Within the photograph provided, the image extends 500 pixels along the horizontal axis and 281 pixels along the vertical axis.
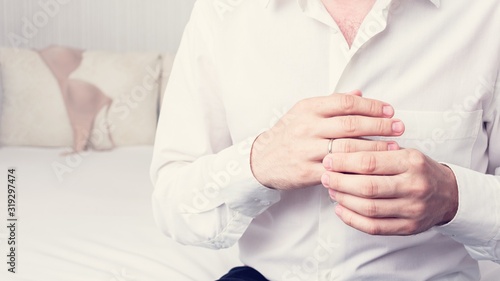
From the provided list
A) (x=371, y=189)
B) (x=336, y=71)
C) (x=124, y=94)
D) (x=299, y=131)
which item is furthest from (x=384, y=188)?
(x=124, y=94)

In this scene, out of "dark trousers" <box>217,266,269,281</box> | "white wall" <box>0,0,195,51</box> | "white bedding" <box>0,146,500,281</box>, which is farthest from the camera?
"white wall" <box>0,0,195,51</box>

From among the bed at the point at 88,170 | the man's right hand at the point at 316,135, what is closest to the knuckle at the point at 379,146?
the man's right hand at the point at 316,135

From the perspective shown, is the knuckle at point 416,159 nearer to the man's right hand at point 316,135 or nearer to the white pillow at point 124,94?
the man's right hand at point 316,135

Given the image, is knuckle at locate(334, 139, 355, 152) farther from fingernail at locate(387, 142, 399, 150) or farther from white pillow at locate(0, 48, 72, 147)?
white pillow at locate(0, 48, 72, 147)

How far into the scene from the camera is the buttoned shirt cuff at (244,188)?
89 cm

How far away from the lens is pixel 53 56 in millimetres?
2621

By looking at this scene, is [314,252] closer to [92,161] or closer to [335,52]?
[335,52]

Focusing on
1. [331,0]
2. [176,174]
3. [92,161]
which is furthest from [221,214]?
[92,161]

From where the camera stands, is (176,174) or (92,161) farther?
(92,161)

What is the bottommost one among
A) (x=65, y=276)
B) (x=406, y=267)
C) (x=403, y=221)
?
(x=65, y=276)

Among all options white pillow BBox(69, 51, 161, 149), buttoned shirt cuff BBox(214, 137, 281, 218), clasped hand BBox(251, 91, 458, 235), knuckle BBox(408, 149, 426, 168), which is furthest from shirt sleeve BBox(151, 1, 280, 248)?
white pillow BBox(69, 51, 161, 149)

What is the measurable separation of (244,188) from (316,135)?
0.15 meters

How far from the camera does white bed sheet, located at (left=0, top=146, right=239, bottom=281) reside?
1.29 m

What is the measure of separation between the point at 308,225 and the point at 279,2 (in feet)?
1.07
